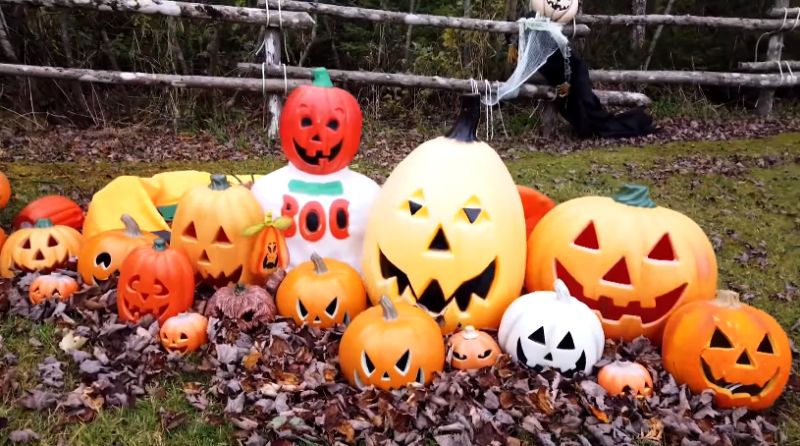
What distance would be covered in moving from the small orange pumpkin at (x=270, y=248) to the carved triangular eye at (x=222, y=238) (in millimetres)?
157

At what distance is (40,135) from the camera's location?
336 inches

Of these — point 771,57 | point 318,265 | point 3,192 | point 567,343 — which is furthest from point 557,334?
point 771,57

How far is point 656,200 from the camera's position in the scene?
21.4 feet

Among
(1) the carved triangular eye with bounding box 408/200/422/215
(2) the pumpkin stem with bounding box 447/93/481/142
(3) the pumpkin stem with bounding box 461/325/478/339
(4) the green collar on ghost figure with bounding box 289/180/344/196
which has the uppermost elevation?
(2) the pumpkin stem with bounding box 447/93/481/142

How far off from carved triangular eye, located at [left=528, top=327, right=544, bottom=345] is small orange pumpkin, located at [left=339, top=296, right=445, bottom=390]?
1.46ft

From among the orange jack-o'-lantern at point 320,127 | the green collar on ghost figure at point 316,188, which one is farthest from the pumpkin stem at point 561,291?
the orange jack-o'-lantern at point 320,127

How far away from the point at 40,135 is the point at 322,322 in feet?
21.8

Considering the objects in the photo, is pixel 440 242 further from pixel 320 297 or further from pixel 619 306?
pixel 619 306

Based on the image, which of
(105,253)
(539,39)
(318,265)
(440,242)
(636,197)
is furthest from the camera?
(539,39)

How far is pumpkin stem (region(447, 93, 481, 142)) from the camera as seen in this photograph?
362cm

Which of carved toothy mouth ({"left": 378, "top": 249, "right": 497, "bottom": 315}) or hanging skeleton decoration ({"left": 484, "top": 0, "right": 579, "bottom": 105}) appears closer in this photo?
carved toothy mouth ({"left": 378, "top": 249, "right": 497, "bottom": 315})

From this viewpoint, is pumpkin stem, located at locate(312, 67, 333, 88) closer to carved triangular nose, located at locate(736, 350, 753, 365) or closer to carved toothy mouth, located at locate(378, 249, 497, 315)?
carved toothy mouth, located at locate(378, 249, 497, 315)

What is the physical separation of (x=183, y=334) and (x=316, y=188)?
3.96ft

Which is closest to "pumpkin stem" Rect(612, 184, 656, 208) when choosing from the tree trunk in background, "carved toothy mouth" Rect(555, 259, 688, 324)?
"carved toothy mouth" Rect(555, 259, 688, 324)
